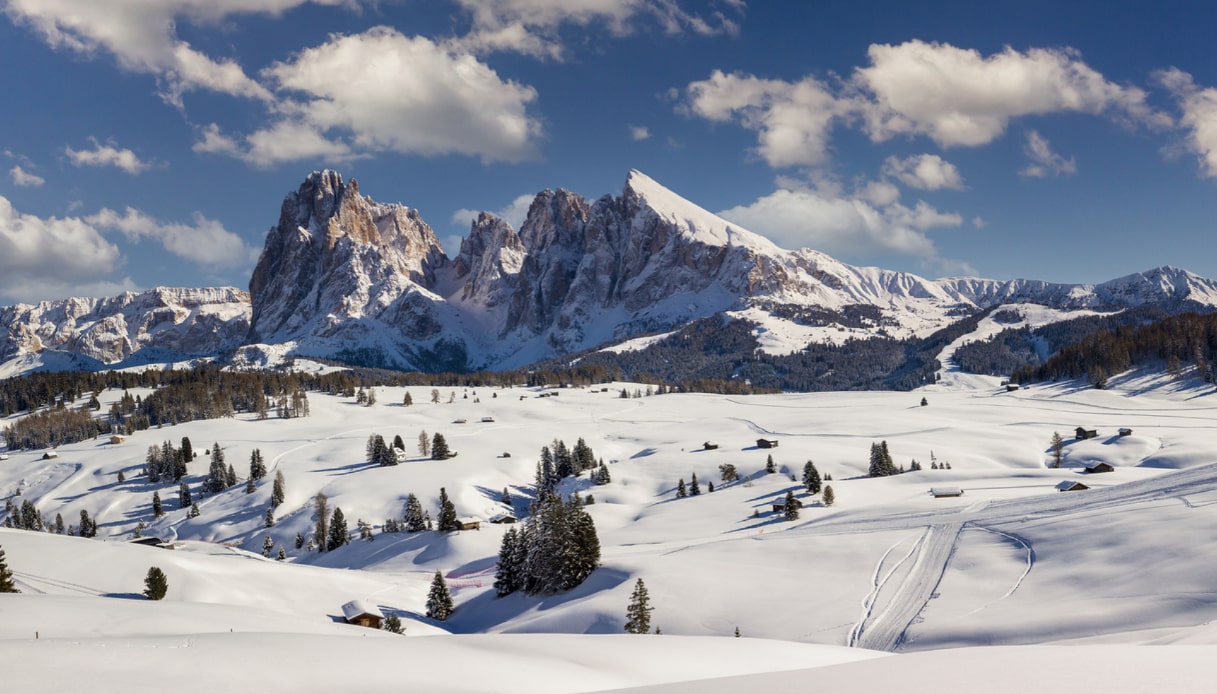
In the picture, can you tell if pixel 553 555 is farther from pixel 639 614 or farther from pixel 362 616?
pixel 639 614

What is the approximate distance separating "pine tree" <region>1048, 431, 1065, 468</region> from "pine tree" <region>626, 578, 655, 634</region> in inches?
3230

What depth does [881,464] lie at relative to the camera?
97.4 m

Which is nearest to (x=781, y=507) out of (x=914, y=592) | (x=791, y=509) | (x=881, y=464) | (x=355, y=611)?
(x=791, y=509)

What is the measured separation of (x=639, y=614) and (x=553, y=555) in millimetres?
14864

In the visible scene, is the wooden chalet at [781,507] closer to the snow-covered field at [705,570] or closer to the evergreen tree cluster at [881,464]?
the snow-covered field at [705,570]

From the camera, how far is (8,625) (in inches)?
830

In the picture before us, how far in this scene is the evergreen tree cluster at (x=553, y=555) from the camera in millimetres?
54094

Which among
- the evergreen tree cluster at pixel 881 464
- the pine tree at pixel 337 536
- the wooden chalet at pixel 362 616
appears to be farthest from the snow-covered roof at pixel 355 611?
the evergreen tree cluster at pixel 881 464

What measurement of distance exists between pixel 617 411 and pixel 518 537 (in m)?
128

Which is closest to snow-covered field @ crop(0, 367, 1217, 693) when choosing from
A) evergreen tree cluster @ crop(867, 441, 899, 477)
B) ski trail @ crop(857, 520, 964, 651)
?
ski trail @ crop(857, 520, 964, 651)

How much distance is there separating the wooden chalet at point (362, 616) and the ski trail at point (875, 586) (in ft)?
98.0

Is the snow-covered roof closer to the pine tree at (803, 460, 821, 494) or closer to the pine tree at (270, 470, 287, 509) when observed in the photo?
the pine tree at (803, 460, 821, 494)

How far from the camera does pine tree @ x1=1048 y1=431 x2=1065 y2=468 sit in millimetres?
97887

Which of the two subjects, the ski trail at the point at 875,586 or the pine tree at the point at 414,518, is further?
the pine tree at the point at 414,518
